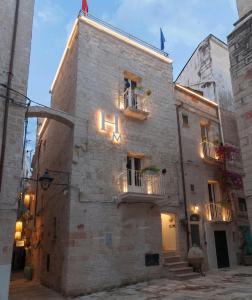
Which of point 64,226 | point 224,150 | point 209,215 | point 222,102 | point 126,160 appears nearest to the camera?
point 64,226

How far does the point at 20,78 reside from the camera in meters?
8.87

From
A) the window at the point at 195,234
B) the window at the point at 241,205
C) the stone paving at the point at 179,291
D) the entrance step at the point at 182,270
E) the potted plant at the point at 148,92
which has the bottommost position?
the stone paving at the point at 179,291

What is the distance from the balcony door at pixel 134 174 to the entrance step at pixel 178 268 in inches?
121

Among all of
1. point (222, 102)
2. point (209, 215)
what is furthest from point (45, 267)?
point (222, 102)

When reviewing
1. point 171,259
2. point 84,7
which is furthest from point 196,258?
point 84,7

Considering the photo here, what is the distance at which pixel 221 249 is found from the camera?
45.0 feet

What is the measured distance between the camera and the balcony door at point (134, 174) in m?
11.5

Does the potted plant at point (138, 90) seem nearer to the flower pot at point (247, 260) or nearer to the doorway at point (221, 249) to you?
the doorway at point (221, 249)

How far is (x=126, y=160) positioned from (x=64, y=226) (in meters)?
3.50

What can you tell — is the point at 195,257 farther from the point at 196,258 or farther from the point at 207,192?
the point at 207,192

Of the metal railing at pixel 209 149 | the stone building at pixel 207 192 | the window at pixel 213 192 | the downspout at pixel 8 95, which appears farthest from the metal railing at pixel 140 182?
the downspout at pixel 8 95

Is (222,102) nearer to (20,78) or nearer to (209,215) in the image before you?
(209,215)

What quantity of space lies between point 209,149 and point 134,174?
5290 mm

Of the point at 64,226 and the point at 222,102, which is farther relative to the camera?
the point at 222,102
